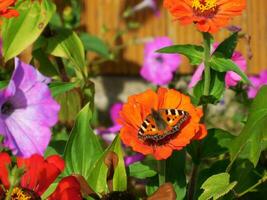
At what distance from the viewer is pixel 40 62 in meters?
1.42

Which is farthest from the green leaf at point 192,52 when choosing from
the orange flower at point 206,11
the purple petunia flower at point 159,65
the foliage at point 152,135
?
the purple petunia flower at point 159,65

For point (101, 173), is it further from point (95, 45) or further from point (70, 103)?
point (95, 45)

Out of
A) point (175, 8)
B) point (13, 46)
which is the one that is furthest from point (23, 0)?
point (175, 8)

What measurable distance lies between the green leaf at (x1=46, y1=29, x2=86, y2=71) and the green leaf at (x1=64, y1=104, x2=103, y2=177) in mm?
227

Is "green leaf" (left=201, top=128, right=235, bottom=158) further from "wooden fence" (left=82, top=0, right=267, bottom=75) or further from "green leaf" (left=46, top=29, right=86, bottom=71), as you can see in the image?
"wooden fence" (left=82, top=0, right=267, bottom=75)

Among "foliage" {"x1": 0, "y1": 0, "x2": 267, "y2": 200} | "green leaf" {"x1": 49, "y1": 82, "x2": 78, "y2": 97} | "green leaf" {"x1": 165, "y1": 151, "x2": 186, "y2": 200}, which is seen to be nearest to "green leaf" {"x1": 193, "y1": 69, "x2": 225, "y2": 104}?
"foliage" {"x1": 0, "y1": 0, "x2": 267, "y2": 200}

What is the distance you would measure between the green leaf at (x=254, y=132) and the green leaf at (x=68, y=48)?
375 millimetres

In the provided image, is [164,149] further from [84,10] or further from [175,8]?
[84,10]

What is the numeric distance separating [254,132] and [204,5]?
0.19 metres

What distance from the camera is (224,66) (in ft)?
3.73

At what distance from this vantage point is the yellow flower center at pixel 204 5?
3.49ft

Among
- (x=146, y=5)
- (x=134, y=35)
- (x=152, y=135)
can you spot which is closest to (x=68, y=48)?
(x=152, y=135)

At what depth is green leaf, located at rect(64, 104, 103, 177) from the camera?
115 cm

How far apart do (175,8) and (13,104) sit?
0.31 m
